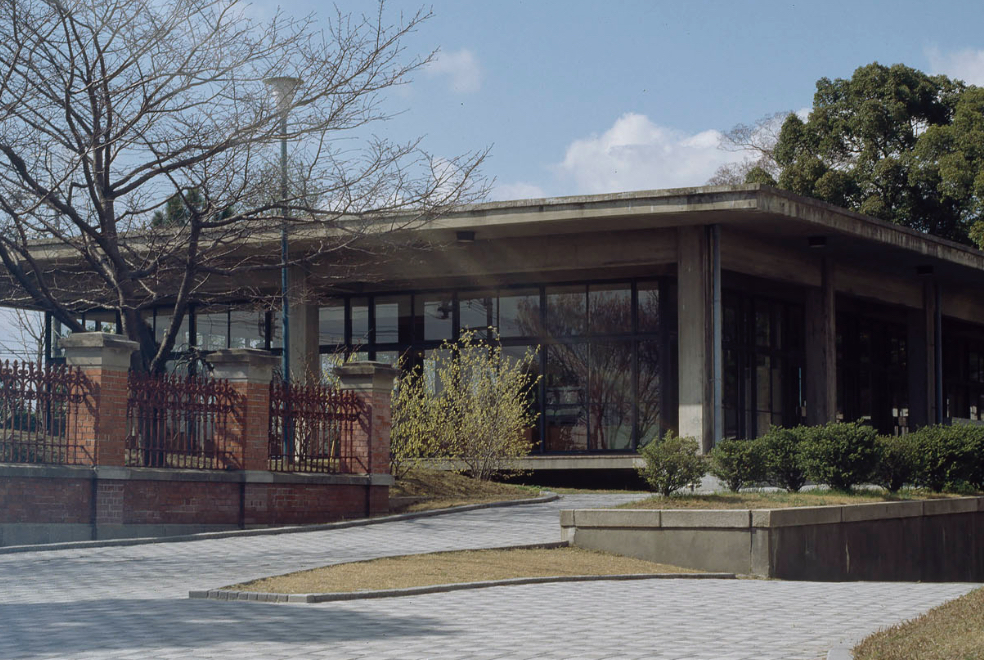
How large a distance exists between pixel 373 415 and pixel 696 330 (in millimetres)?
8899

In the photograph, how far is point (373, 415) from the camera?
18.9 meters

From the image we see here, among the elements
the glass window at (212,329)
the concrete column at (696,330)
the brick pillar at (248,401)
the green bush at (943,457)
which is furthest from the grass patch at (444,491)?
the glass window at (212,329)

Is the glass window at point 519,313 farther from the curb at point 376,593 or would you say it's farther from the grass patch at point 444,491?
the curb at point 376,593

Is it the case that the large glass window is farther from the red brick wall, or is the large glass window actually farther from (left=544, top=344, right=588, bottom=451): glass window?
the red brick wall

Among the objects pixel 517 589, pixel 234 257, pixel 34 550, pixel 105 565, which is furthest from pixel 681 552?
pixel 234 257

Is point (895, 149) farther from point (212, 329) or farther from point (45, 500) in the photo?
point (45, 500)

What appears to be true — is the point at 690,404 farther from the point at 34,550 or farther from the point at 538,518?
the point at 34,550

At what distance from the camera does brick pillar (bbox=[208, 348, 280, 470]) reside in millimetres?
17297

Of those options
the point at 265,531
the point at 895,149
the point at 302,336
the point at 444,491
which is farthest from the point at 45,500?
the point at 895,149

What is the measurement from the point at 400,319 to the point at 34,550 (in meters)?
16.1

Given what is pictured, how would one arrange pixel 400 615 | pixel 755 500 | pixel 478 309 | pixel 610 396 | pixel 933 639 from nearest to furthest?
pixel 933 639 < pixel 400 615 < pixel 755 500 < pixel 610 396 < pixel 478 309

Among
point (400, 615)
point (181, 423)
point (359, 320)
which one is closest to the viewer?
point (400, 615)

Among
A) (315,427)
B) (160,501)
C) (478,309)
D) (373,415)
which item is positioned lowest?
(160,501)

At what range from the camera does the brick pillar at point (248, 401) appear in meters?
17.3
